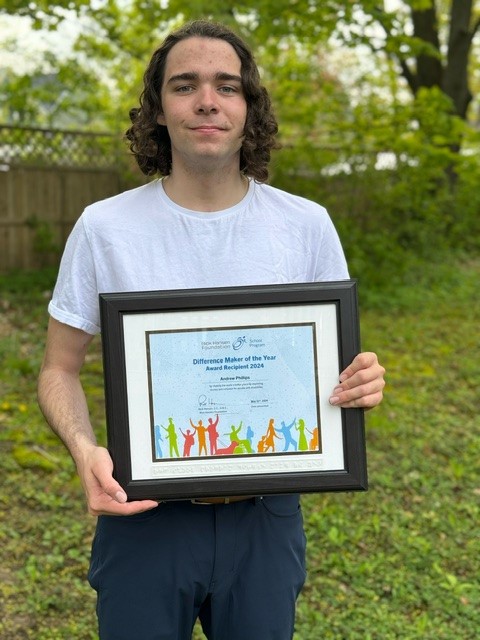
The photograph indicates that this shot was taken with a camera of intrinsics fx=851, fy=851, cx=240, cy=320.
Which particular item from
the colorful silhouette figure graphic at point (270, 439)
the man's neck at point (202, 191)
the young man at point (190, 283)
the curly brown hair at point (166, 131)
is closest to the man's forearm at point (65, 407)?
the young man at point (190, 283)

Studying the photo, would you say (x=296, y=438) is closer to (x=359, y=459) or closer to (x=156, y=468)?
(x=359, y=459)

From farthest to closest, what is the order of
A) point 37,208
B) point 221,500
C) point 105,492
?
1. point 37,208
2. point 221,500
3. point 105,492

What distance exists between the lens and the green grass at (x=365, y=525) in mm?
3836

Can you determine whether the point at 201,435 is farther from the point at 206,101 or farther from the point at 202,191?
the point at 206,101

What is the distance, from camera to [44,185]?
34.1ft

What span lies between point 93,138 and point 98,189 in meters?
0.67

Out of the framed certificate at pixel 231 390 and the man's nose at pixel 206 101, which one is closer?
the framed certificate at pixel 231 390

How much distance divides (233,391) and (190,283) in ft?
0.93

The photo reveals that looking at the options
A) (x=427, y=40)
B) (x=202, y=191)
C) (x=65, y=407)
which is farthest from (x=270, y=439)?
(x=427, y=40)

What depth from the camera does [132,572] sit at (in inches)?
78.1

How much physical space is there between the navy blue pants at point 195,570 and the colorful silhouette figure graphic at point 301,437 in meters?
0.22

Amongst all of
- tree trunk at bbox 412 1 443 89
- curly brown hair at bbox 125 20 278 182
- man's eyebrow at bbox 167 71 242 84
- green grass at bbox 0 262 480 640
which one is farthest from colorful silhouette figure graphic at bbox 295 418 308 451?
tree trunk at bbox 412 1 443 89

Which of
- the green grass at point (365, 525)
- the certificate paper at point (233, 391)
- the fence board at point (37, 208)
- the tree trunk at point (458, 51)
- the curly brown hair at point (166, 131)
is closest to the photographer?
the certificate paper at point (233, 391)

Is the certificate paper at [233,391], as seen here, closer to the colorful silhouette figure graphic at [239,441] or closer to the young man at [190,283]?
the colorful silhouette figure graphic at [239,441]
